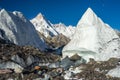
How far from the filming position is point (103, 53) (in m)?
76.2

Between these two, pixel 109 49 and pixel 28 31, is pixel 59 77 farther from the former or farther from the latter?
pixel 28 31

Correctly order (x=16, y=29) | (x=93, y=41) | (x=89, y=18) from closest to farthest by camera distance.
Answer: (x=93, y=41), (x=89, y=18), (x=16, y=29)

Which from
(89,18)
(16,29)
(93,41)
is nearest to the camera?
(93,41)

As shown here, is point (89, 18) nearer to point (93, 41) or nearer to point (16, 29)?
point (93, 41)

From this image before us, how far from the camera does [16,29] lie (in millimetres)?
111812

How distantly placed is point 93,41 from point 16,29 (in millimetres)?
39220

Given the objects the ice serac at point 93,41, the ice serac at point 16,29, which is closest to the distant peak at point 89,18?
the ice serac at point 93,41

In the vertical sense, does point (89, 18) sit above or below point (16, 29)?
below

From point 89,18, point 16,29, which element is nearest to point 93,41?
point 89,18

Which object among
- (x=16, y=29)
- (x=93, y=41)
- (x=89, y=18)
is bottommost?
(x=93, y=41)

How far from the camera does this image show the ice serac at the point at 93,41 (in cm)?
7538

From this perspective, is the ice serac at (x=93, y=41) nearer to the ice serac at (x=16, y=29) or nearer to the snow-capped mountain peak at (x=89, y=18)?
the snow-capped mountain peak at (x=89, y=18)

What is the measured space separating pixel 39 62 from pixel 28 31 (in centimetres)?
4301

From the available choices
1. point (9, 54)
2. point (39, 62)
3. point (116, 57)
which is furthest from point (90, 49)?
point (9, 54)
